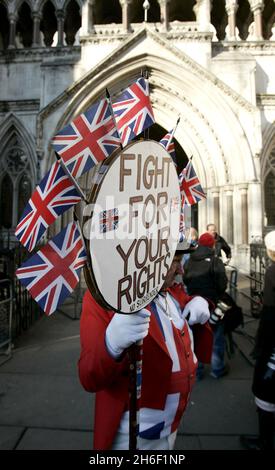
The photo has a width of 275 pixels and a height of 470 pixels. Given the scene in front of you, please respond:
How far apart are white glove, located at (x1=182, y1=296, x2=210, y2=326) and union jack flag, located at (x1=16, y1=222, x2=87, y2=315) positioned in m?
1.02

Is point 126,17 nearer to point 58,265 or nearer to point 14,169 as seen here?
point 14,169

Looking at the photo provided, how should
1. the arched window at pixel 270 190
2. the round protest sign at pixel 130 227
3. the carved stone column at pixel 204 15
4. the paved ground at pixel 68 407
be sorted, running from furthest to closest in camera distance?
the arched window at pixel 270 190 < the carved stone column at pixel 204 15 < the paved ground at pixel 68 407 < the round protest sign at pixel 130 227

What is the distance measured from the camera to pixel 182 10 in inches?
615

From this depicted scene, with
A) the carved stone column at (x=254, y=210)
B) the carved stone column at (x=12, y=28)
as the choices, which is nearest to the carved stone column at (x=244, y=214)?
the carved stone column at (x=254, y=210)

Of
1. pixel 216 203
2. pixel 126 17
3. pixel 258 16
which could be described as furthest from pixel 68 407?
pixel 258 16

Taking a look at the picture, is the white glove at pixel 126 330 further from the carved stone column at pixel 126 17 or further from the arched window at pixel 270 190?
the carved stone column at pixel 126 17

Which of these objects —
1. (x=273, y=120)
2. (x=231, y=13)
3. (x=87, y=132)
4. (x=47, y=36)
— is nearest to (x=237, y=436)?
(x=87, y=132)

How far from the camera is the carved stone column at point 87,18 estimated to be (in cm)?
1332

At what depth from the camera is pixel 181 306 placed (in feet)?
6.46

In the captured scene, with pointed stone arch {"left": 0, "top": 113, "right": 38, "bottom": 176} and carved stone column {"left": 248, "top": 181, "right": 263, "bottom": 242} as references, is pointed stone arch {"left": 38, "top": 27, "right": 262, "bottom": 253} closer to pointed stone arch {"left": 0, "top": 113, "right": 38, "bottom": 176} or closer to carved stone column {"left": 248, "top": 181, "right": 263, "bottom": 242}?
carved stone column {"left": 248, "top": 181, "right": 263, "bottom": 242}

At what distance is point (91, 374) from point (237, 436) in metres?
2.26

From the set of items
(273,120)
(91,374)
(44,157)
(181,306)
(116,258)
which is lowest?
(91,374)

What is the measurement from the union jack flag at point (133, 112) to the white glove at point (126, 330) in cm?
75
